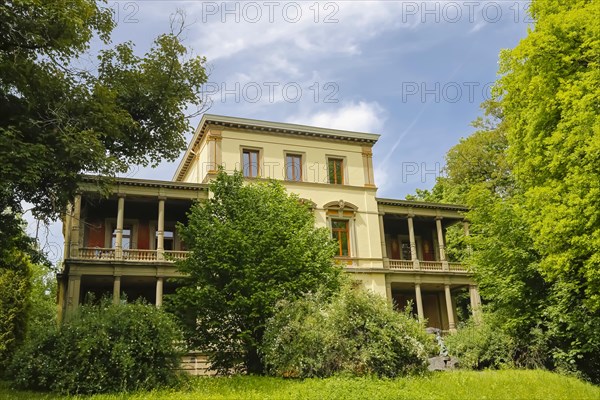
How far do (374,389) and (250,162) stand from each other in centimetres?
1934

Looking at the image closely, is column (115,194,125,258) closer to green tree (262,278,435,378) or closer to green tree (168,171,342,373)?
green tree (168,171,342,373)

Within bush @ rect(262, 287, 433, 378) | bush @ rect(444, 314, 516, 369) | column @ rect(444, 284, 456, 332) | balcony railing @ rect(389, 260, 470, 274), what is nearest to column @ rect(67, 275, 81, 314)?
bush @ rect(262, 287, 433, 378)

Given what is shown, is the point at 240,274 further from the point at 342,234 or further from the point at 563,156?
the point at 342,234

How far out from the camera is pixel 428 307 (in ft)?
112

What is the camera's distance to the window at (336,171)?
101 feet

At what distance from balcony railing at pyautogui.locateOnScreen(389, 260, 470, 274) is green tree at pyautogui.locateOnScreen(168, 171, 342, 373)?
1478 cm

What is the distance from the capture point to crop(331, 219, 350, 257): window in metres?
30.1

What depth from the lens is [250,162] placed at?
2920 centimetres

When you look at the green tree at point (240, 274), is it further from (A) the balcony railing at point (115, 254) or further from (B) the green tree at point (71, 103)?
(A) the balcony railing at point (115, 254)

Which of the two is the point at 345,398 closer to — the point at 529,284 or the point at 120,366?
the point at 120,366

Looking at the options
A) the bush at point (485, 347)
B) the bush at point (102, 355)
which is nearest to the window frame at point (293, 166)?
the bush at point (485, 347)

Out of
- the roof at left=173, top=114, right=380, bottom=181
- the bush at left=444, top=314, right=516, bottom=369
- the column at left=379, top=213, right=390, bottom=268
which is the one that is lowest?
the bush at left=444, top=314, right=516, bottom=369

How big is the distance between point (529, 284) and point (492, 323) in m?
2.01

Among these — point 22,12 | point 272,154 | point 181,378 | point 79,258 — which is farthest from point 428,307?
point 22,12
